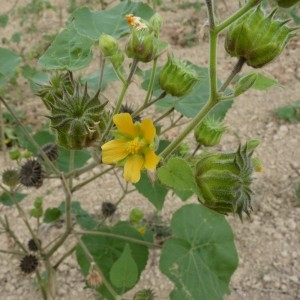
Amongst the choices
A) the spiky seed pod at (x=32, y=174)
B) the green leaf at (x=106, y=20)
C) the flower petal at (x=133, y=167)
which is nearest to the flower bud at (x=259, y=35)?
the flower petal at (x=133, y=167)

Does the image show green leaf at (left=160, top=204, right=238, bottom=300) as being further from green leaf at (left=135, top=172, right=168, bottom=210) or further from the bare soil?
the bare soil

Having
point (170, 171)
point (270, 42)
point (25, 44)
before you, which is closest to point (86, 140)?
point (170, 171)

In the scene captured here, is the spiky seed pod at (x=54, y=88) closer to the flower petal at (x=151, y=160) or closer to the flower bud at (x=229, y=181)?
the flower petal at (x=151, y=160)

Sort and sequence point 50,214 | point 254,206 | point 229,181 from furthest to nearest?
1. point 254,206
2. point 50,214
3. point 229,181

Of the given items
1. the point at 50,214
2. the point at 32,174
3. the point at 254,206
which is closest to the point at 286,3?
the point at 32,174

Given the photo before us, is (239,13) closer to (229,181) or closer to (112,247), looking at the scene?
(229,181)
